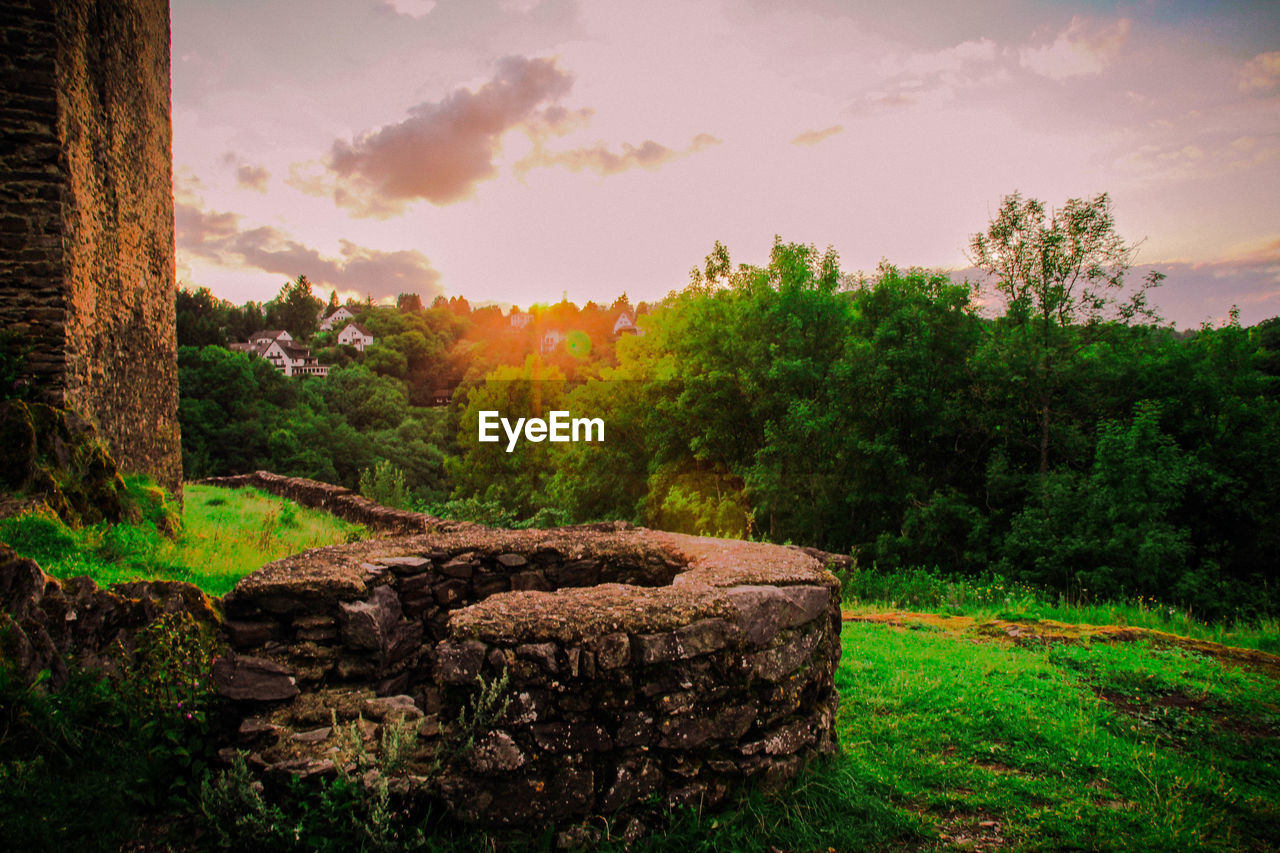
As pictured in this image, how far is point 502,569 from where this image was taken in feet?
17.2

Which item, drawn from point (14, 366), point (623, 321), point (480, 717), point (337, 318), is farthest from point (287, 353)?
point (480, 717)

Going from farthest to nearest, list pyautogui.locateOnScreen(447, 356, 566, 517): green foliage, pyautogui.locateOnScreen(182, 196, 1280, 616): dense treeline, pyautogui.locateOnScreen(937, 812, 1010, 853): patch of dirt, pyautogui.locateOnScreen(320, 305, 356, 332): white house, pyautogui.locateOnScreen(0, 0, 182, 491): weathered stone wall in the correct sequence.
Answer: pyautogui.locateOnScreen(320, 305, 356, 332): white house, pyautogui.locateOnScreen(447, 356, 566, 517): green foliage, pyautogui.locateOnScreen(182, 196, 1280, 616): dense treeline, pyautogui.locateOnScreen(0, 0, 182, 491): weathered stone wall, pyautogui.locateOnScreen(937, 812, 1010, 853): patch of dirt

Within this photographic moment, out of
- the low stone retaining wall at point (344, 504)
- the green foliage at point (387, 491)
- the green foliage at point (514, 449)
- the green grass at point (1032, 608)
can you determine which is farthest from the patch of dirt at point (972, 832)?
the green foliage at point (514, 449)

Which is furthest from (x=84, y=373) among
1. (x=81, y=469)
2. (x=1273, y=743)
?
(x=1273, y=743)

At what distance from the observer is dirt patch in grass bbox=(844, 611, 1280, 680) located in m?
6.42

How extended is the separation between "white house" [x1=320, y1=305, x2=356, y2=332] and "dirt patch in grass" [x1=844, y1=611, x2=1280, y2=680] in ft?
316

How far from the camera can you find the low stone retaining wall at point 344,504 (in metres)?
11.0

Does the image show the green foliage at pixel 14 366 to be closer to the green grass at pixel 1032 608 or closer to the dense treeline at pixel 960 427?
the green grass at pixel 1032 608

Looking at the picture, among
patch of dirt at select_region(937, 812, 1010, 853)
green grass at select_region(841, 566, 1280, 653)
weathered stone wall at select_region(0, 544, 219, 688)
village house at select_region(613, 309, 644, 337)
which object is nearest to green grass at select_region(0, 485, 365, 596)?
weathered stone wall at select_region(0, 544, 219, 688)

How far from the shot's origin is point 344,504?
13664 millimetres

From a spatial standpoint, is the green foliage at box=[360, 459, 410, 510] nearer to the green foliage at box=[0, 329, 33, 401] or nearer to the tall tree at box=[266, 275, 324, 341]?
the green foliage at box=[0, 329, 33, 401]

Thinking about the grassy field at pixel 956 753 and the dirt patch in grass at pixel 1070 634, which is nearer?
the grassy field at pixel 956 753

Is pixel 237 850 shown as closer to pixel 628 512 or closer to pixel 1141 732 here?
pixel 1141 732

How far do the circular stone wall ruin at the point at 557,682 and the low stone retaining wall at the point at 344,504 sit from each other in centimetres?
551
